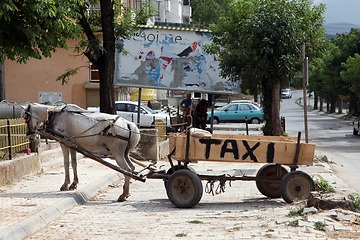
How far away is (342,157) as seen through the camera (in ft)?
75.4

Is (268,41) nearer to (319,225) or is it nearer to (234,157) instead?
(234,157)

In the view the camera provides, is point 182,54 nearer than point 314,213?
No

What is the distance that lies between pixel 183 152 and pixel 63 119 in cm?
270

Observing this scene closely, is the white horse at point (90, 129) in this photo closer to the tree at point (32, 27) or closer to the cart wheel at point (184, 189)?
the cart wheel at point (184, 189)

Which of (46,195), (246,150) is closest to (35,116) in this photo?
(46,195)

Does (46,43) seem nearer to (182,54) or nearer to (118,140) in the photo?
(118,140)

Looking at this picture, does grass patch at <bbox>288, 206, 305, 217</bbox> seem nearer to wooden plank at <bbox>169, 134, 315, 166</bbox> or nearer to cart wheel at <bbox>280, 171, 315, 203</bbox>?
cart wheel at <bbox>280, 171, 315, 203</bbox>

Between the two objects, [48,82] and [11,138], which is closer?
[11,138]

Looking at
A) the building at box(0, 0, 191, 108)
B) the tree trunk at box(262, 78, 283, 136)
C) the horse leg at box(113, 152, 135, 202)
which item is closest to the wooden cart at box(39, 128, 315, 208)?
the horse leg at box(113, 152, 135, 202)

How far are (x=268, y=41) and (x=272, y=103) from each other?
2.67 m

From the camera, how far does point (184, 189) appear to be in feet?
37.4

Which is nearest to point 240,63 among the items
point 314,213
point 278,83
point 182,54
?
point 278,83

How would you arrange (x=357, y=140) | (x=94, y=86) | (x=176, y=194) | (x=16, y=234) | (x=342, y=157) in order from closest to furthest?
(x=16, y=234), (x=176, y=194), (x=342, y=157), (x=357, y=140), (x=94, y=86)

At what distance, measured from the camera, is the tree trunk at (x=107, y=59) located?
62.4 feet
